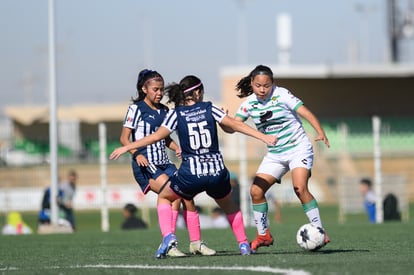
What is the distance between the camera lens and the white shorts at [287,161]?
38.0 feet

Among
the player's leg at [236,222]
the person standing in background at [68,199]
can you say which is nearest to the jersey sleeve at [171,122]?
the player's leg at [236,222]

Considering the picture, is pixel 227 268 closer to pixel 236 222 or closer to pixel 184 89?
pixel 236 222

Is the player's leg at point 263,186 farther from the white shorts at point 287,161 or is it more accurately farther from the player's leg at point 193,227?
the player's leg at point 193,227

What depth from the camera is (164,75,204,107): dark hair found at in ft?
36.4

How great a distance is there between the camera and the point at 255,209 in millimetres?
11930

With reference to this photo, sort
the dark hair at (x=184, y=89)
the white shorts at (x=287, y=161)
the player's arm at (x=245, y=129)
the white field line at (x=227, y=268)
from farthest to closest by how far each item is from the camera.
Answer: the white shorts at (x=287, y=161)
the dark hair at (x=184, y=89)
the player's arm at (x=245, y=129)
the white field line at (x=227, y=268)

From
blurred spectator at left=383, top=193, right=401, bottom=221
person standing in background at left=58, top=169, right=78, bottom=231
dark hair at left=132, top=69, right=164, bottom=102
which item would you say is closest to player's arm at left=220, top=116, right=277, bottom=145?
dark hair at left=132, top=69, right=164, bottom=102

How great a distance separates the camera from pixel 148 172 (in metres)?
11.9

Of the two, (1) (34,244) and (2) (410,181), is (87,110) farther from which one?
(1) (34,244)

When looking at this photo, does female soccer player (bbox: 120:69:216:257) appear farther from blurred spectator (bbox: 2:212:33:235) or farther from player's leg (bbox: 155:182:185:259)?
blurred spectator (bbox: 2:212:33:235)

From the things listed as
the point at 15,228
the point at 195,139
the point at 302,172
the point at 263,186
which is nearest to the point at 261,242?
the point at 263,186

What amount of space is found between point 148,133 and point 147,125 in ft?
0.28

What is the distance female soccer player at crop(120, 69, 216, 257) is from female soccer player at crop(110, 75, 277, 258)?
2.01ft

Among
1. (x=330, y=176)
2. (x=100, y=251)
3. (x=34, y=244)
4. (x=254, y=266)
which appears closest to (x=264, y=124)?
(x=254, y=266)
